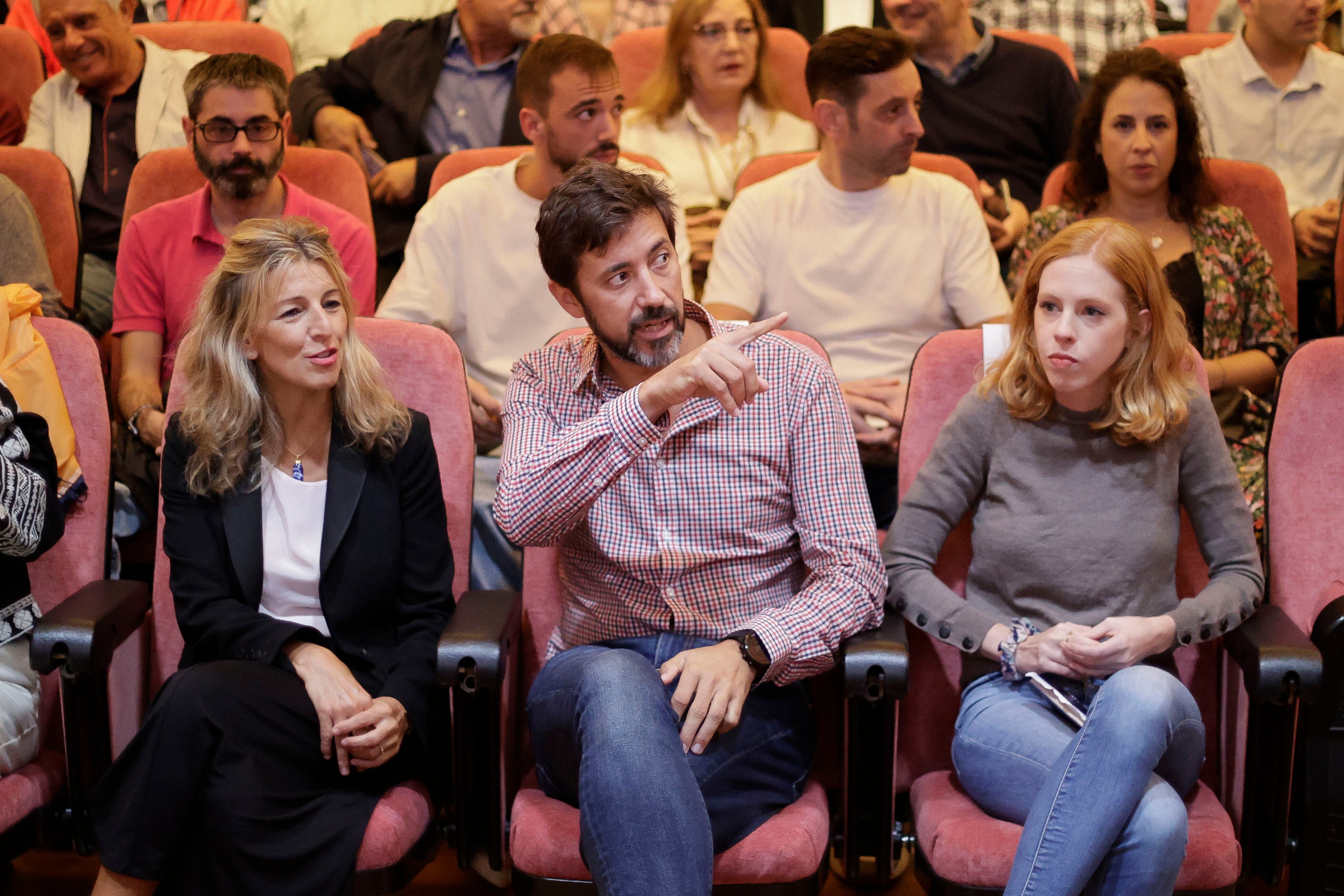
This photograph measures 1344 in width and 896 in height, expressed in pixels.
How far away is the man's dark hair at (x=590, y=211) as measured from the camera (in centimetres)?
159

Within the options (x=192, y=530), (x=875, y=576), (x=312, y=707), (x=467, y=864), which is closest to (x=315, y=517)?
(x=192, y=530)

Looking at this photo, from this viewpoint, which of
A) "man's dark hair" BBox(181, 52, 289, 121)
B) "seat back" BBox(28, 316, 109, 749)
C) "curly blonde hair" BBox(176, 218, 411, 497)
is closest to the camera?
"curly blonde hair" BBox(176, 218, 411, 497)

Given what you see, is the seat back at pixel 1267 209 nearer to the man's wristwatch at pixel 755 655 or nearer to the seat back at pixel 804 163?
the seat back at pixel 804 163

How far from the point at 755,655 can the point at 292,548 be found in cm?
65

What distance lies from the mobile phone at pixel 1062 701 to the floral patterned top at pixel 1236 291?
0.96m

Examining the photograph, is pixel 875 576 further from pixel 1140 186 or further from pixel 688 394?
pixel 1140 186

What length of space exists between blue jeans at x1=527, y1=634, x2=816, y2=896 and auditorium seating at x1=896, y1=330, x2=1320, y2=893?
193 millimetres

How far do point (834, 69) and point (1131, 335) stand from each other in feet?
3.78

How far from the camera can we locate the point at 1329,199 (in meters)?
2.94

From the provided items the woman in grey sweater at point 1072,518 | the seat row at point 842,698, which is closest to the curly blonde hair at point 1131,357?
the woman in grey sweater at point 1072,518

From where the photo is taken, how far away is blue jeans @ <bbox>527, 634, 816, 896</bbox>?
132 cm

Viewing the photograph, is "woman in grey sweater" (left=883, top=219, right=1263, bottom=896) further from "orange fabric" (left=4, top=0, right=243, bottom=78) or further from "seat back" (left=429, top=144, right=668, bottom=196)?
"orange fabric" (left=4, top=0, right=243, bottom=78)

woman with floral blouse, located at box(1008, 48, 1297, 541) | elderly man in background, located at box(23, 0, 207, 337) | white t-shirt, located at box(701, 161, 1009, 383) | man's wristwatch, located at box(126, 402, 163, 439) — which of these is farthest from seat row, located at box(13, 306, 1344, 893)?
elderly man in background, located at box(23, 0, 207, 337)

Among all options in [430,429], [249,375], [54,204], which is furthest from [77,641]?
[54,204]
